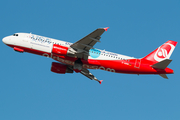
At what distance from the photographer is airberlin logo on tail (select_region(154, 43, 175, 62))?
4891 centimetres

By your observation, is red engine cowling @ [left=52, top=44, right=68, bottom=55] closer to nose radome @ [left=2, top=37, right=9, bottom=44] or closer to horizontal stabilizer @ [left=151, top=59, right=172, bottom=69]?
nose radome @ [left=2, top=37, right=9, bottom=44]

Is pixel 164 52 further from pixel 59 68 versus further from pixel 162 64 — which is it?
pixel 59 68

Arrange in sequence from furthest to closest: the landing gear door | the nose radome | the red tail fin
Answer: the red tail fin < the landing gear door < the nose radome

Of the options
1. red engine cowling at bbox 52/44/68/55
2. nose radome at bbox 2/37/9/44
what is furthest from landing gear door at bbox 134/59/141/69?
nose radome at bbox 2/37/9/44

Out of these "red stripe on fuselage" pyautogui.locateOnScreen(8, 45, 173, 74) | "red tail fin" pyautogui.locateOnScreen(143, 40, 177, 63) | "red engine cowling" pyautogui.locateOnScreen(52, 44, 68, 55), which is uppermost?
"red tail fin" pyautogui.locateOnScreen(143, 40, 177, 63)

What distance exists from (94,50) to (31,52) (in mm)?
10779

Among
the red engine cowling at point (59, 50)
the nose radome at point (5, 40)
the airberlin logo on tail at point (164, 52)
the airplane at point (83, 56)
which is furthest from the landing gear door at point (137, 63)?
the nose radome at point (5, 40)

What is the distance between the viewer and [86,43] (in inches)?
1699

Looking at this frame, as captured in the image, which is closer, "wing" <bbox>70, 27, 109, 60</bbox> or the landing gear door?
"wing" <bbox>70, 27, 109, 60</bbox>

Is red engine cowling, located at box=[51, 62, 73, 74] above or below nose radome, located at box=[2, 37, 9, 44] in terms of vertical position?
below

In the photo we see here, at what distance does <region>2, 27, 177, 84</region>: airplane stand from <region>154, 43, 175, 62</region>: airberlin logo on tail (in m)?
0.53

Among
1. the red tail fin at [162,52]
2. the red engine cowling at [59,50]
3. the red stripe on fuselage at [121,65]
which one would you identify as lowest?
the red stripe on fuselage at [121,65]

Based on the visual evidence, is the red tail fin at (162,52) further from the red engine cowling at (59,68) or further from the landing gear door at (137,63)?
the red engine cowling at (59,68)

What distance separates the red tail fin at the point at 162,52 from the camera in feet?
160
